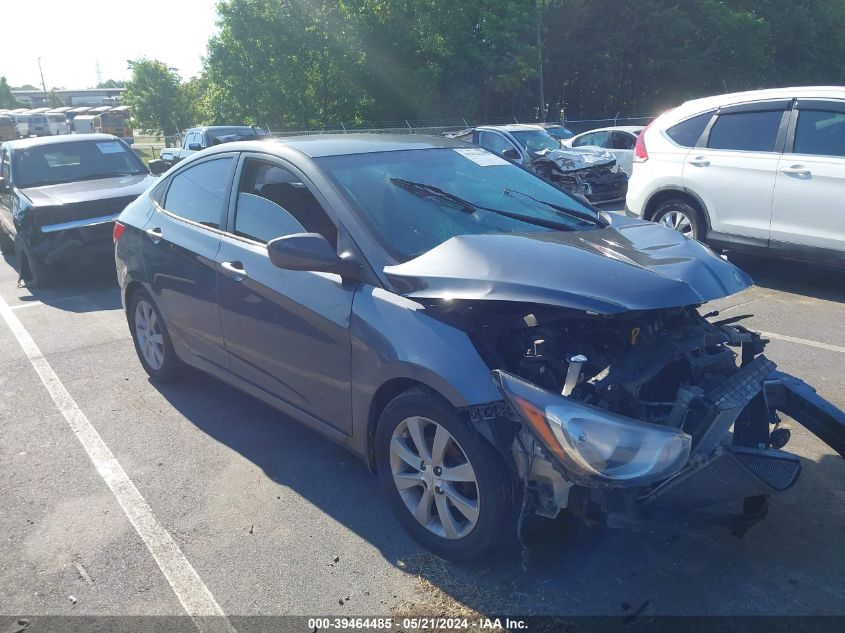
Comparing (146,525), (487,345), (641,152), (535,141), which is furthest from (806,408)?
(535,141)

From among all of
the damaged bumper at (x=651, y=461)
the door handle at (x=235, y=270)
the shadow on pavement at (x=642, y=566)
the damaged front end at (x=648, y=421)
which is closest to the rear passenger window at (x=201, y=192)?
the door handle at (x=235, y=270)

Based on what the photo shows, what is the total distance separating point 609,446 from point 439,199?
69.9 inches

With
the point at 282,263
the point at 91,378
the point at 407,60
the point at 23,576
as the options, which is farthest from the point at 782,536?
the point at 407,60

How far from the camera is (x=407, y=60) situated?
3106cm

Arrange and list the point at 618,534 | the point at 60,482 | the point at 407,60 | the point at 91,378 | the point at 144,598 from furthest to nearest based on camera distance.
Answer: the point at 407,60, the point at 91,378, the point at 60,482, the point at 618,534, the point at 144,598

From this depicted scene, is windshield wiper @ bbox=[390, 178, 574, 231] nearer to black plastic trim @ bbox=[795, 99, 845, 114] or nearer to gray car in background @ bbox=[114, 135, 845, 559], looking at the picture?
gray car in background @ bbox=[114, 135, 845, 559]

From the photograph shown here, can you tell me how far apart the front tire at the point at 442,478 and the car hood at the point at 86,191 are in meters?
6.60

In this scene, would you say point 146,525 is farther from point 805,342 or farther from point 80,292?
point 80,292

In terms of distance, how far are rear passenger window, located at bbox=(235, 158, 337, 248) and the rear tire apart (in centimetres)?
506

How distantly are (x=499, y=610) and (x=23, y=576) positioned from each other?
6.98 feet

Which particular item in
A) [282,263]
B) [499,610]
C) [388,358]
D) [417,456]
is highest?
[282,263]

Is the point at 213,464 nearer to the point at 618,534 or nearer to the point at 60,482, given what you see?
the point at 60,482

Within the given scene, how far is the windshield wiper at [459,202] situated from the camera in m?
3.91

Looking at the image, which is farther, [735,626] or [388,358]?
[388,358]
